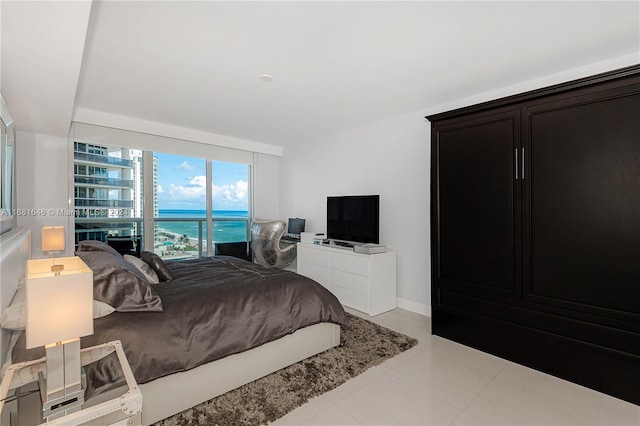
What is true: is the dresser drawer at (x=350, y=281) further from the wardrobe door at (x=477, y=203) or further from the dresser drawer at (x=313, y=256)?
the wardrobe door at (x=477, y=203)

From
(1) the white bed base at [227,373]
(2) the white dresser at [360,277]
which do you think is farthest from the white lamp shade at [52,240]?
(2) the white dresser at [360,277]

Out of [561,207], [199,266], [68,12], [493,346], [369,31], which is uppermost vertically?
[369,31]

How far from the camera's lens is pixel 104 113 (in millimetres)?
3816

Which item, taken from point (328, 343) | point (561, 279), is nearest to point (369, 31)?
point (561, 279)

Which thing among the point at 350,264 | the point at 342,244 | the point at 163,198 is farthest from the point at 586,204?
the point at 163,198

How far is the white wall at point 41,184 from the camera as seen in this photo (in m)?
3.37

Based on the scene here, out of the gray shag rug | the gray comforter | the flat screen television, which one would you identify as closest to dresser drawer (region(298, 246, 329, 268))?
the flat screen television

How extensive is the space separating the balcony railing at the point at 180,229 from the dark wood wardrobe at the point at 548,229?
3706 mm

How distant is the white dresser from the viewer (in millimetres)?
3627

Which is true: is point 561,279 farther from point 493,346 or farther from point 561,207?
point 493,346

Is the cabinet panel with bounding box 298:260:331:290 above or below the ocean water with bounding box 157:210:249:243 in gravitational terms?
below

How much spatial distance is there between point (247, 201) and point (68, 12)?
4408mm

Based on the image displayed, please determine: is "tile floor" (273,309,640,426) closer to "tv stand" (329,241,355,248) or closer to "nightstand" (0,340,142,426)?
Result: "nightstand" (0,340,142,426)

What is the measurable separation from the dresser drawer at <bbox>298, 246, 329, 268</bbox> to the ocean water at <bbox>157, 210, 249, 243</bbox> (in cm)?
154
